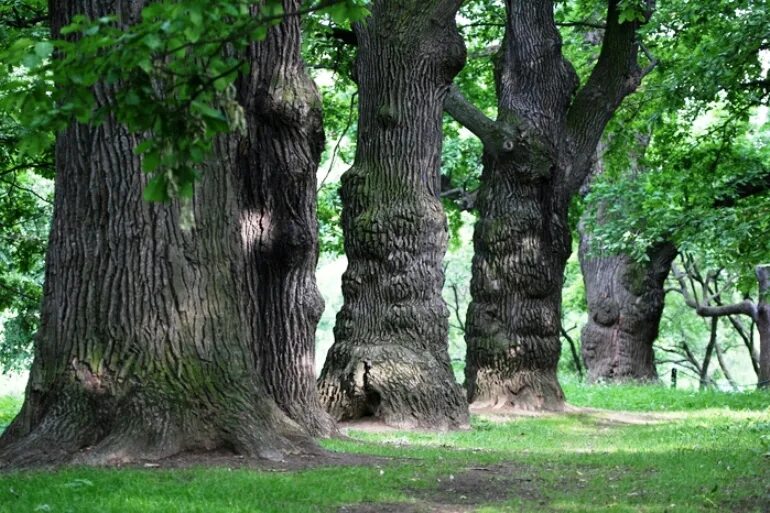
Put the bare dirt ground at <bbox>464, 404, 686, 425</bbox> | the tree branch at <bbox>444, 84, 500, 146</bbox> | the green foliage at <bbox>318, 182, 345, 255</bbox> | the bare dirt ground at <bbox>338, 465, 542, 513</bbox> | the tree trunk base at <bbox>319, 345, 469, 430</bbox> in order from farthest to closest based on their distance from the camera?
1. the green foliage at <bbox>318, 182, 345, 255</bbox>
2. the tree branch at <bbox>444, 84, 500, 146</bbox>
3. the bare dirt ground at <bbox>464, 404, 686, 425</bbox>
4. the tree trunk base at <bbox>319, 345, 469, 430</bbox>
5. the bare dirt ground at <bbox>338, 465, 542, 513</bbox>

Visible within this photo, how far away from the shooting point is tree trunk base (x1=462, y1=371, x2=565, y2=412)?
15508 millimetres

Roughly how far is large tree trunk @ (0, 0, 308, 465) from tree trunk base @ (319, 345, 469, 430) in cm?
418

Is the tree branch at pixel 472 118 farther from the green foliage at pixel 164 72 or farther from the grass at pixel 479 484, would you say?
the green foliage at pixel 164 72

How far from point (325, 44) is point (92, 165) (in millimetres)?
8812

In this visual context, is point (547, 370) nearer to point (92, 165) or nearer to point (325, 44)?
point (325, 44)

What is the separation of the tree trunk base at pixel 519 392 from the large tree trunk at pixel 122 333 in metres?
8.01

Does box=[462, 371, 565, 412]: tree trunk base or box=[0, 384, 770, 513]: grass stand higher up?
box=[462, 371, 565, 412]: tree trunk base

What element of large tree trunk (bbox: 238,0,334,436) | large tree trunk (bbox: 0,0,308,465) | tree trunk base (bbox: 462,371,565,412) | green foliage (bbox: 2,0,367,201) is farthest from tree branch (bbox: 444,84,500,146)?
green foliage (bbox: 2,0,367,201)

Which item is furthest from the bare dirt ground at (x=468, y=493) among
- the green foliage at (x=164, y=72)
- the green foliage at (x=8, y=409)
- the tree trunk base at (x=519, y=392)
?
the tree trunk base at (x=519, y=392)

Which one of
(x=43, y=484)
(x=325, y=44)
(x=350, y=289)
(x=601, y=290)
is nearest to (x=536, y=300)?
(x=350, y=289)

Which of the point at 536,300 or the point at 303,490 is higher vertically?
the point at 536,300

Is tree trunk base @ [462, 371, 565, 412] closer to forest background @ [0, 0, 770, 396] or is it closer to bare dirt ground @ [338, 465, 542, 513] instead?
forest background @ [0, 0, 770, 396]

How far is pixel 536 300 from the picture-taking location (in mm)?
15812

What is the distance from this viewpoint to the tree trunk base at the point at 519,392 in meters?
15.5
